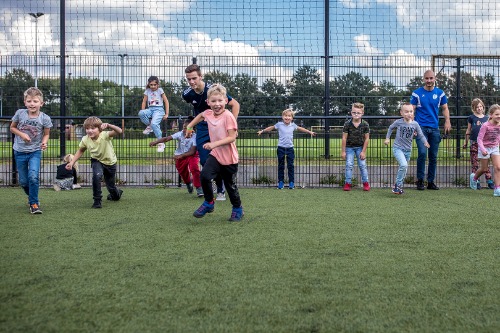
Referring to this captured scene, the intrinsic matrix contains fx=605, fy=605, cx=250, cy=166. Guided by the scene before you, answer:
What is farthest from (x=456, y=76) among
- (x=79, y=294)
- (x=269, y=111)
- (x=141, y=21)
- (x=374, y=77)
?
(x=79, y=294)

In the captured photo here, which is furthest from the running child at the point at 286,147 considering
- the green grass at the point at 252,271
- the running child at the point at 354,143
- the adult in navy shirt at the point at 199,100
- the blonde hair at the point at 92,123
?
the blonde hair at the point at 92,123

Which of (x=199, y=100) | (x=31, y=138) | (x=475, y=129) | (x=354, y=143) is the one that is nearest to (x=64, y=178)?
(x=31, y=138)

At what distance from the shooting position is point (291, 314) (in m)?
3.20

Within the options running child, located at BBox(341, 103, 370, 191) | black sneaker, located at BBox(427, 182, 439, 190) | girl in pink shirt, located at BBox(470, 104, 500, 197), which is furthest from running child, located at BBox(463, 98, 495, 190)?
running child, located at BBox(341, 103, 370, 191)

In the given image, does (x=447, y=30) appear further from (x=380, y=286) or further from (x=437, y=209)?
(x=380, y=286)

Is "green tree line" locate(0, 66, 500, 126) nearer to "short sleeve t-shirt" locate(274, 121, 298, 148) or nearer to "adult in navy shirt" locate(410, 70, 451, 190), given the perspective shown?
"short sleeve t-shirt" locate(274, 121, 298, 148)

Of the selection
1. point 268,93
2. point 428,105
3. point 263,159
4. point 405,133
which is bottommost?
point 263,159

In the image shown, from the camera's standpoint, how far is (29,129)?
7398mm

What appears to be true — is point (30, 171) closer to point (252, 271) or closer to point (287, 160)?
point (252, 271)

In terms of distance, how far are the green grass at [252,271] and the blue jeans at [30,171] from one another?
0.99 ft

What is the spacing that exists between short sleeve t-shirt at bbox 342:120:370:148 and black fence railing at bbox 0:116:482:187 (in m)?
0.59

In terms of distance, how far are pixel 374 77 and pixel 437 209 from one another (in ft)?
17.5

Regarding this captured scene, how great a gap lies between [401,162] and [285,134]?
2314mm

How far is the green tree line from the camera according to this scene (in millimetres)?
12367
